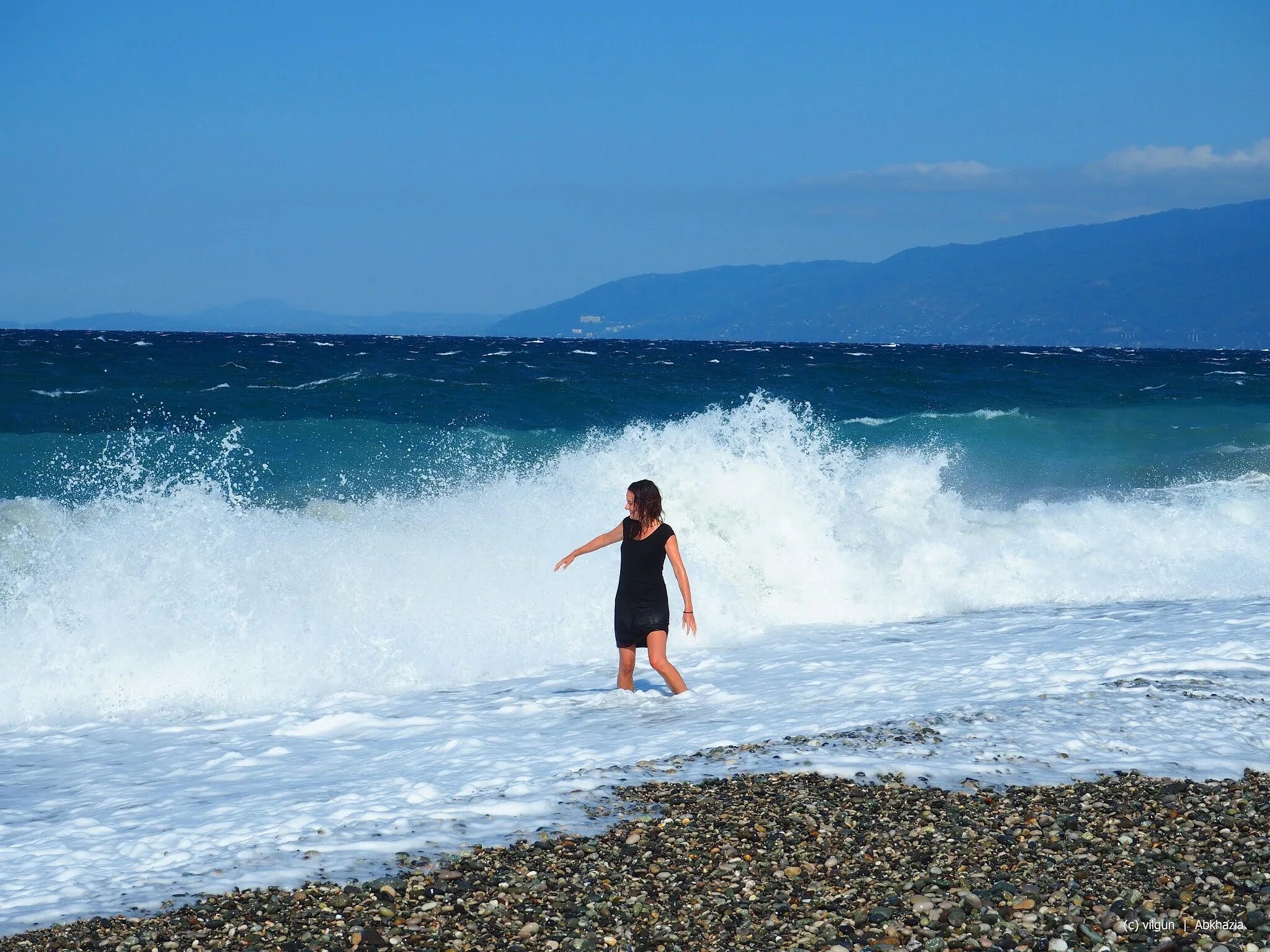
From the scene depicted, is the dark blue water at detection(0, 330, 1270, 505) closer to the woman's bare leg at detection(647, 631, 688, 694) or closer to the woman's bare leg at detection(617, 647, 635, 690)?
the woman's bare leg at detection(617, 647, 635, 690)

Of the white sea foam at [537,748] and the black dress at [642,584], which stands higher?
the black dress at [642,584]

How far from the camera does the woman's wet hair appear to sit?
7375mm

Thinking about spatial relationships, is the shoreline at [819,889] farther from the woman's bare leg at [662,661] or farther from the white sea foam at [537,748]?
the woman's bare leg at [662,661]

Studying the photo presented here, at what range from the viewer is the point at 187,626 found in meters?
9.15

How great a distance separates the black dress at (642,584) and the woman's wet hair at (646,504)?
0.05m

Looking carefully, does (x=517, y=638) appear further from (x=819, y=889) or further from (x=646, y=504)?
(x=819, y=889)

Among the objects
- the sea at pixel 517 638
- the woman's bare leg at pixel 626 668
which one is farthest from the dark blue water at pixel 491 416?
the woman's bare leg at pixel 626 668

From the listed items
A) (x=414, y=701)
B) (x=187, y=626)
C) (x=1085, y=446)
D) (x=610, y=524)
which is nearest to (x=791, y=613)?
(x=610, y=524)

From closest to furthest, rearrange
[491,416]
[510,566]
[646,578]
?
[646,578]
[510,566]
[491,416]

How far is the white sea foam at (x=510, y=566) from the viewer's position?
28.8ft

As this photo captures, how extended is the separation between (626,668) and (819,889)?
3598 mm

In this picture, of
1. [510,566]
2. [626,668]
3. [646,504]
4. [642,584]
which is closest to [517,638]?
[510,566]

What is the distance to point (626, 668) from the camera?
7742 mm

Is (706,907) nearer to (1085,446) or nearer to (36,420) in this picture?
(36,420)
